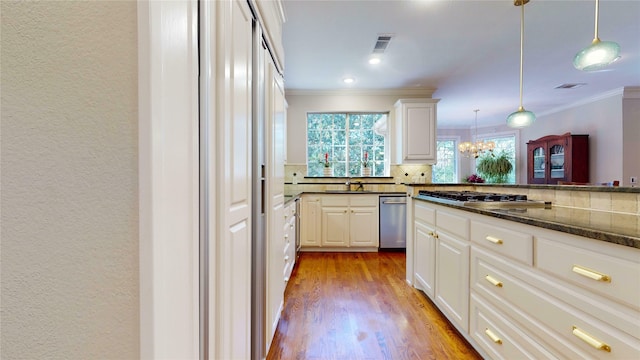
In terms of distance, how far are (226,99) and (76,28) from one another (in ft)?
1.34

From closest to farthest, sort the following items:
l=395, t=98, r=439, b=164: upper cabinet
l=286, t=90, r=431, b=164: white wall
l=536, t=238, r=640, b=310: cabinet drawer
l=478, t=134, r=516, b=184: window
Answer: l=536, t=238, r=640, b=310: cabinet drawer, l=395, t=98, r=439, b=164: upper cabinet, l=286, t=90, r=431, b=164: white wall, l=478, t=134, r=516, b=184: window

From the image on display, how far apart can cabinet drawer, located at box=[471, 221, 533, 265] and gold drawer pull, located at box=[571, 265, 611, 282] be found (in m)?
0.20

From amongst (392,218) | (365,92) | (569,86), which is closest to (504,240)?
(392,218)

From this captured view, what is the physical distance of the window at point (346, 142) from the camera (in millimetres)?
4629

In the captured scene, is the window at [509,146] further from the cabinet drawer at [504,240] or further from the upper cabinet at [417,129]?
the cabinet drawer at [504,240]

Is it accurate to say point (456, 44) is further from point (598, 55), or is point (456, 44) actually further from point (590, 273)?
point (590, 273)

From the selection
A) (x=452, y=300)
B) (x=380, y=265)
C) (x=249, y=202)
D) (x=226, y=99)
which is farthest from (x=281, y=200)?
(x=380, y=265)

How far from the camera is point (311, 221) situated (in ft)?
12.8

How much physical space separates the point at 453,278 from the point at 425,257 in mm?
491

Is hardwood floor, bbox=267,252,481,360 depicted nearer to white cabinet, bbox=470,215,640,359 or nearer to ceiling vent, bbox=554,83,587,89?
white cabinet, bbox=470,215,640,359

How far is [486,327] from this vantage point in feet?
4.74

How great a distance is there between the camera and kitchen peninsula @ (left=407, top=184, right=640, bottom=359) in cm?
83

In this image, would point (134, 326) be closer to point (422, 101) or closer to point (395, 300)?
point (395, 300)

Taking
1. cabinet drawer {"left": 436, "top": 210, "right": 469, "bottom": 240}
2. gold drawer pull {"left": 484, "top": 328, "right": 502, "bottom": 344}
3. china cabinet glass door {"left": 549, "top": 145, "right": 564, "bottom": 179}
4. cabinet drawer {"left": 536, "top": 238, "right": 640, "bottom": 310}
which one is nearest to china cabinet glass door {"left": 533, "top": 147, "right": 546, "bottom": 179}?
china cabinet glass door {"left": 549, "top": 145, "right": 564, "bottom": 179}
